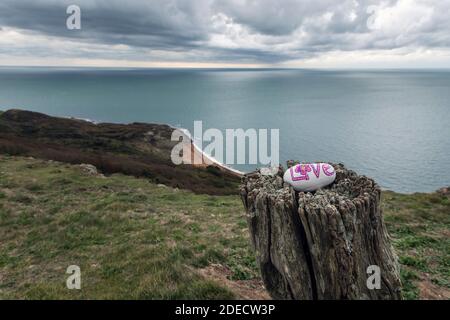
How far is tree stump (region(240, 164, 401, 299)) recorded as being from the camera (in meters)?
5.75

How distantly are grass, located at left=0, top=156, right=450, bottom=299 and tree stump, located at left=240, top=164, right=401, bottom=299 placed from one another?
5.58ft

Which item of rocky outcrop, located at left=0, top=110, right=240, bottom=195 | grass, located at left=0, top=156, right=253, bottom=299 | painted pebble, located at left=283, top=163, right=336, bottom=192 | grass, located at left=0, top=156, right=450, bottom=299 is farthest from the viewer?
rocky outcrop, located at left=0, top=110, right=240, bottom=195

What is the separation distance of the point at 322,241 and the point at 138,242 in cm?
746

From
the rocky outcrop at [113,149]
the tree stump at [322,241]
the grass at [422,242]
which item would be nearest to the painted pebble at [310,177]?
the tree stump at [322,241]

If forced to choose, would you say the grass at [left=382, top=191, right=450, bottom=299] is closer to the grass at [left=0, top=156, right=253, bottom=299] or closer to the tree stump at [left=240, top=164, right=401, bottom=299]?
the tree stump at [left=240, top=164, right=401, bottom=299]

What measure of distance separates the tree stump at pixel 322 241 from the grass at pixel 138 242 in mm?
1702

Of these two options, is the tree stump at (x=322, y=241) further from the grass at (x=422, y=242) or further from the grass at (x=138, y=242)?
the grass at (x=422, y=242)

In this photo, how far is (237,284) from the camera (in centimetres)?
830

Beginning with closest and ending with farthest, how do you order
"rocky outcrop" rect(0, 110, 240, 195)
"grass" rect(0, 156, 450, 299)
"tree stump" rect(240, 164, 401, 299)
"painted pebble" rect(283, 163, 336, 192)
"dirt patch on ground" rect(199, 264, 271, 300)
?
"tree stump" rect(240, 164, 401, 299)
"painted pebble" rect(283, 163, 336, 192)
"dirt patch on ground" rect(199, 264, 271, 300)
"grass" rect(0, 156, 450, 299)
"rocky outcrop" rect(0, 110, 240, 195)

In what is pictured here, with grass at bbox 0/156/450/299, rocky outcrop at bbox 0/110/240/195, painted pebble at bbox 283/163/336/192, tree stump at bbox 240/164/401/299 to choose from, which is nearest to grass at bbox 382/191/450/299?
grass at bbox 0/156/450/299

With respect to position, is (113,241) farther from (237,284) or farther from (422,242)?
(422,242)

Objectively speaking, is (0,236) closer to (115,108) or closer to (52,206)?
(52,206)

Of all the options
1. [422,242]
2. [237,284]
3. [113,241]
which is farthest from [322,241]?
[422,242]
